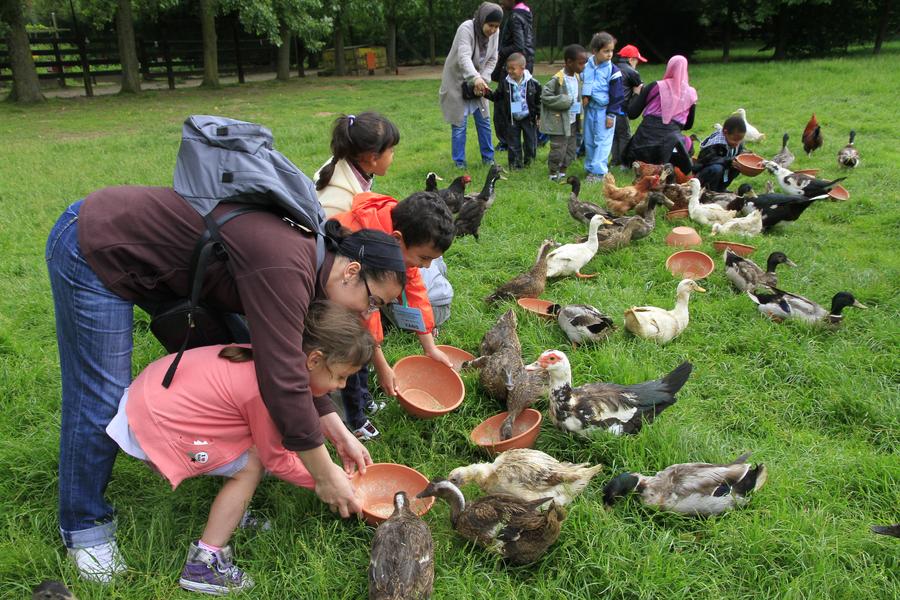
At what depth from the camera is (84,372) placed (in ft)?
7.41

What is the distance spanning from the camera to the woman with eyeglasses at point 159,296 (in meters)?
1.95

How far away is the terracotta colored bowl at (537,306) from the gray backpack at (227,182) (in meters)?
2.60

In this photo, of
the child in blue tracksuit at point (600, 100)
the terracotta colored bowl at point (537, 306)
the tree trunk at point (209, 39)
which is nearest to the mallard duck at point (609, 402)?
the terracotta colored bowl at point (537, 306)

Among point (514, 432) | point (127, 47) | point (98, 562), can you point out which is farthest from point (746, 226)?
point (127, 47)

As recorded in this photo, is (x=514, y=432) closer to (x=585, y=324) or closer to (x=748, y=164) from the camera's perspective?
(x=585, y=324)

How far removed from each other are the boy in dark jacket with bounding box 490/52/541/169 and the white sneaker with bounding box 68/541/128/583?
775cm

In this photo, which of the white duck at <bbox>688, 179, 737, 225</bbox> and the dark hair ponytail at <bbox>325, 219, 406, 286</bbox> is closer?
the dark hair ponytail at <bbox>325, 219, 406, 286</bbox>

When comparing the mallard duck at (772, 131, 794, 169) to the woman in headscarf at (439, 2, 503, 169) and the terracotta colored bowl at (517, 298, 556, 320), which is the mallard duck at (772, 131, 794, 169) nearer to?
the woman in headscarf at (439, 2, 503, 169)

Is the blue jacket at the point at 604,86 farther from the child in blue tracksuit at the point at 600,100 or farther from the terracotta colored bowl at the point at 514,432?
the terracotta colored bowl at the point at 514,432

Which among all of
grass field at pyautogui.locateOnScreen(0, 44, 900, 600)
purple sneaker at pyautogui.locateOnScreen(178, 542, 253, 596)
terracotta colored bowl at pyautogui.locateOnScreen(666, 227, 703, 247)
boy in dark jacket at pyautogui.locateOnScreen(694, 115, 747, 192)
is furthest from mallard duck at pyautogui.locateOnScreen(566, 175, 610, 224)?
purple sneaker at pyautogui.locateOnScreen(178, 542, 253, 596)

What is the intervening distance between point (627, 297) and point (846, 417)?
1.85 m

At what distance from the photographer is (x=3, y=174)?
30.2ft

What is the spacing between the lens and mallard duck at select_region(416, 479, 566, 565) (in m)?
2.51

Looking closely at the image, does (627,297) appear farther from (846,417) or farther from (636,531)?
(636,531)
